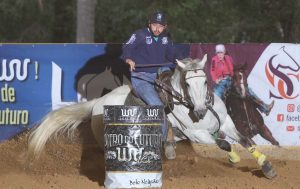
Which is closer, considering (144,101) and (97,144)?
(144,101)

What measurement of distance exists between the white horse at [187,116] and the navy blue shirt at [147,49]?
1.10 ft

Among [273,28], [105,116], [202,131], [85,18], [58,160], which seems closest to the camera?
[105,116]

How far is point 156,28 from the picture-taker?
850 centimetres

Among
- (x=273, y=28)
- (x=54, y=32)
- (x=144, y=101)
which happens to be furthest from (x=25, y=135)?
(x=54, y=32)

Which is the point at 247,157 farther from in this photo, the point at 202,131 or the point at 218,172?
the point at 202,131

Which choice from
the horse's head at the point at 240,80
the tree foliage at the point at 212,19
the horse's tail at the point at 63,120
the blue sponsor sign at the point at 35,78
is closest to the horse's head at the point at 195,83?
the horse's tail at the point at 63,120

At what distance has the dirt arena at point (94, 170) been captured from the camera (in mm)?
8055

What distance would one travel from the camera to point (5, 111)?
10.4m

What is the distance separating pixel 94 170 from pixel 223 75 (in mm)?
2549

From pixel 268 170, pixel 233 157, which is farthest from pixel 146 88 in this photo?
pixel 268 170

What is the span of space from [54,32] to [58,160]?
38.5ft

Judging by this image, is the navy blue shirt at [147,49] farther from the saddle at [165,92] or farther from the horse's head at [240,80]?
the horse's head at [240,80]

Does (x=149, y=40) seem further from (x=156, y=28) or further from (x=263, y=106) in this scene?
(x=263, y=106)

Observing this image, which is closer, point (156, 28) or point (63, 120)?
point (156, 28)
